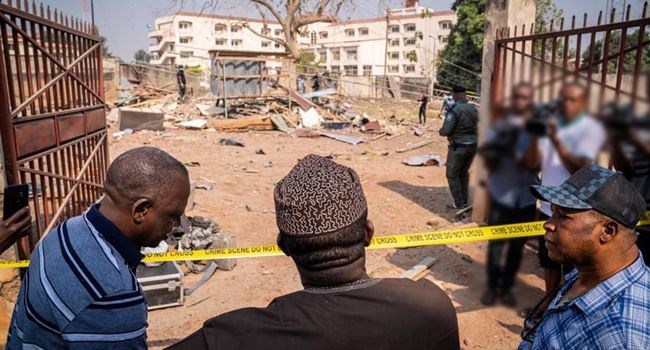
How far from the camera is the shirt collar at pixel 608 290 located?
65.9 inches

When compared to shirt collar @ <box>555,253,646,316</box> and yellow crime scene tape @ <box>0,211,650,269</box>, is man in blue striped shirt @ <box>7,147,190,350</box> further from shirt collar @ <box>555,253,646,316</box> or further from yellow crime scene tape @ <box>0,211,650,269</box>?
yellow crime scene tape @ <box>0,211,650,269</box>

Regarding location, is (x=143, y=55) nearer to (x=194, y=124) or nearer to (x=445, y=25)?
(x=445, y=25)

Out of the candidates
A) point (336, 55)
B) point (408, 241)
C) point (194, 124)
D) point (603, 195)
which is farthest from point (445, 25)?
point (603, 195)

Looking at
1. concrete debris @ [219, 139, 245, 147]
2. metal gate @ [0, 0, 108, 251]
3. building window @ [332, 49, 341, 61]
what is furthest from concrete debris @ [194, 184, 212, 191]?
building window @ [332, 49, 341, 61]

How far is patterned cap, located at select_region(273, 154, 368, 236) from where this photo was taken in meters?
1.12

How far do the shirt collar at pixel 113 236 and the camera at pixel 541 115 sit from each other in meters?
1.29

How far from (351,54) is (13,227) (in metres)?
58.0

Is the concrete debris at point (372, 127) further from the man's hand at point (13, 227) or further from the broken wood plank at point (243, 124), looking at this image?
the man's hand at point (13, 227)

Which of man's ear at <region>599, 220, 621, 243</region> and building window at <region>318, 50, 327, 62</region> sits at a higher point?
building window at <region>318, 50, 327, 62</region>

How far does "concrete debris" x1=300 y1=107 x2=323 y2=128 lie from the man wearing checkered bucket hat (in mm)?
15992

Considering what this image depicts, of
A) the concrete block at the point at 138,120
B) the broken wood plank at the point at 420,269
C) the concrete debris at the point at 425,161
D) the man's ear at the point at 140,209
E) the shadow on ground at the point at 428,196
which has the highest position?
the man's ear at the point at 140,209

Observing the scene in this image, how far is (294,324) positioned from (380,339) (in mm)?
211

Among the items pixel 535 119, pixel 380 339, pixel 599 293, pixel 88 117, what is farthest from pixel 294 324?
pixel 88 117

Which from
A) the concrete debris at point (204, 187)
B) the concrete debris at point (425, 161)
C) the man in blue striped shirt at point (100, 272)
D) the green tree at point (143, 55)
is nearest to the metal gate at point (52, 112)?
the man in blue striped shirt at point (100, 272)
